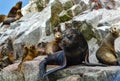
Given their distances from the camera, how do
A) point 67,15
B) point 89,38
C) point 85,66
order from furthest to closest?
point 67,15, point 89,38, point 85,66

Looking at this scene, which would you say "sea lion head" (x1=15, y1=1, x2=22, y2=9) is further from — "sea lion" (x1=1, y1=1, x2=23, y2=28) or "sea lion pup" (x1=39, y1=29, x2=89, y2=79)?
"sea lion pup" (x1=39, y1=29, x2=89, y2=79)

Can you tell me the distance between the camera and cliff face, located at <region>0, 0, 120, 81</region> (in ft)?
30.5

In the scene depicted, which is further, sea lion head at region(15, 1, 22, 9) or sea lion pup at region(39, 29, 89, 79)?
sea lion head at region(15, 1, 22, 9)

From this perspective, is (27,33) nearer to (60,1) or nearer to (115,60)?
(60,1)

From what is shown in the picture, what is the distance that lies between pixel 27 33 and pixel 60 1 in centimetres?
245

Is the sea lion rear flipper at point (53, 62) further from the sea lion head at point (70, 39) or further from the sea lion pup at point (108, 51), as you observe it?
the sea lion pup at point (108, 51)

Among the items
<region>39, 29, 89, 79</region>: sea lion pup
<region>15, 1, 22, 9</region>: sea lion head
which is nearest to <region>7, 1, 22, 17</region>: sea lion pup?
<region>15, 1, 22, 9</region>: sea lion head

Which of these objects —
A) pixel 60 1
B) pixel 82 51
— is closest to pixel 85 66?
pixel 82 51

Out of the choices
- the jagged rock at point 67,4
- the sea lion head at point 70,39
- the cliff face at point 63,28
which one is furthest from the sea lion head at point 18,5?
the sea lion head at point 70,39

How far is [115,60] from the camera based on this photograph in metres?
10.4

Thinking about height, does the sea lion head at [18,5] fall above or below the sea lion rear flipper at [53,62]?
above

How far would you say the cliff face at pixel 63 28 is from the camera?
9305 millimetres

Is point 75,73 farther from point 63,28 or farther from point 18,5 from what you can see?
point 18,5

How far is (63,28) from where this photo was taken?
16.8m
